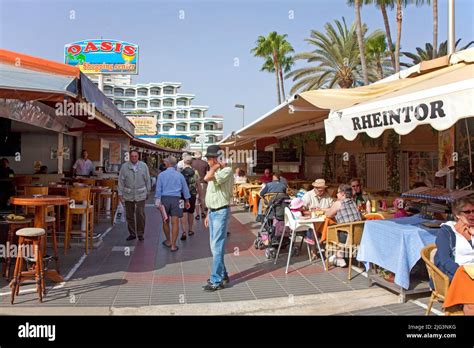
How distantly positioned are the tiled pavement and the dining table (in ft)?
0.91

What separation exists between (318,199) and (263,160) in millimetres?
12769

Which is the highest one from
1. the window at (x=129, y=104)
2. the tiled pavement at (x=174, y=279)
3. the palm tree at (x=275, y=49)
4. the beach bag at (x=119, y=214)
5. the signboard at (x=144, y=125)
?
the window at (x=129, y=104)

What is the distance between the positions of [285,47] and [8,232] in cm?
3512

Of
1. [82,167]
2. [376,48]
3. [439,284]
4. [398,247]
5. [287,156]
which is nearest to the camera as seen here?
[439,284]

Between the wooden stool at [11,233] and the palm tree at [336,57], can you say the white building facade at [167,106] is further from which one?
the wooden stool at [11,233]

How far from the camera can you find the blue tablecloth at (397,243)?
4.67 m

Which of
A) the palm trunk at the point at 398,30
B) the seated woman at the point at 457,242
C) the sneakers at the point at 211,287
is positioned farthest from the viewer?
the palm trunk at the point at 398,30

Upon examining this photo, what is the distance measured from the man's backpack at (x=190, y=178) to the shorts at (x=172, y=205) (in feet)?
5.11

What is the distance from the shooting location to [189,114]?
11488 cm

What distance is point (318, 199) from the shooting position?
7199 mm

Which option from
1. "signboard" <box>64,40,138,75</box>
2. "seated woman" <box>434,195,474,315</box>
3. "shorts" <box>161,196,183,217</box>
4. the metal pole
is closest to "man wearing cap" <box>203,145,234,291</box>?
"shorts" <box>161,196,183,217</box>

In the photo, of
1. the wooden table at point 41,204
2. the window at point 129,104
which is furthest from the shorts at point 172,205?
the window at point 129,104

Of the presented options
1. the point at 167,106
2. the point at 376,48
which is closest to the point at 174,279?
the point at 376,48

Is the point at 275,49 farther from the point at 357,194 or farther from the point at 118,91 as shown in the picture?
the point at 118,91
